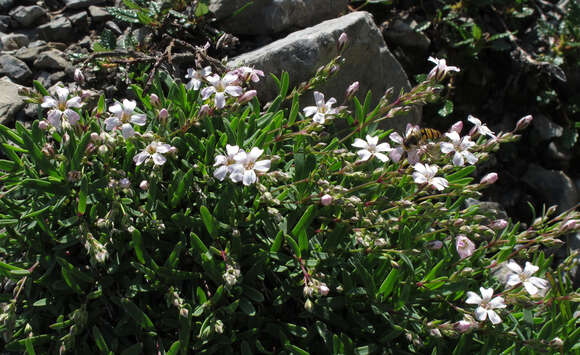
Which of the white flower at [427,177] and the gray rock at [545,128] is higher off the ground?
the white flower at [427,177]

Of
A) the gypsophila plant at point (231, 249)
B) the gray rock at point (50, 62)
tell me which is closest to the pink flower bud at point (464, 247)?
the gypsophila plant at point (231, 249)

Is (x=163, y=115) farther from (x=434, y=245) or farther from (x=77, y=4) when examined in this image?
(x=77, y=4)

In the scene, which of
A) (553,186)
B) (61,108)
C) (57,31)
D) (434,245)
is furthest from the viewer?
(553,186)

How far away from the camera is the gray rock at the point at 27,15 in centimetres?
431

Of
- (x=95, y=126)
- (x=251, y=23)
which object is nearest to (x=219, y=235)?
(x=95, y=126)

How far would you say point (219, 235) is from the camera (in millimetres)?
2844

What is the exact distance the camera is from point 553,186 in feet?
17.4

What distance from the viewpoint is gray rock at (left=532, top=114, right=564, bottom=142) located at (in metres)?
5.47

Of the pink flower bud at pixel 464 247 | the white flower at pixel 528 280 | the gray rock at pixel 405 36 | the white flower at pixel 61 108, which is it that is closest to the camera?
the white flower at pixel 61 108

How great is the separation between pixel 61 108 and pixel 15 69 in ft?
5.14

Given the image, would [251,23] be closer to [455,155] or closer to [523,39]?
[455,155]

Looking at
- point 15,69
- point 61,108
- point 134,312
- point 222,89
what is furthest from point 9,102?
point 134,312

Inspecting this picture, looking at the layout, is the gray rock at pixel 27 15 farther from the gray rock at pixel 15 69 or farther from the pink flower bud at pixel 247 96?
the pink flower bud at pixel 247 96

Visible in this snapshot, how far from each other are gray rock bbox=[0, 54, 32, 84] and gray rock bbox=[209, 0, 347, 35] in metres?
1.61
